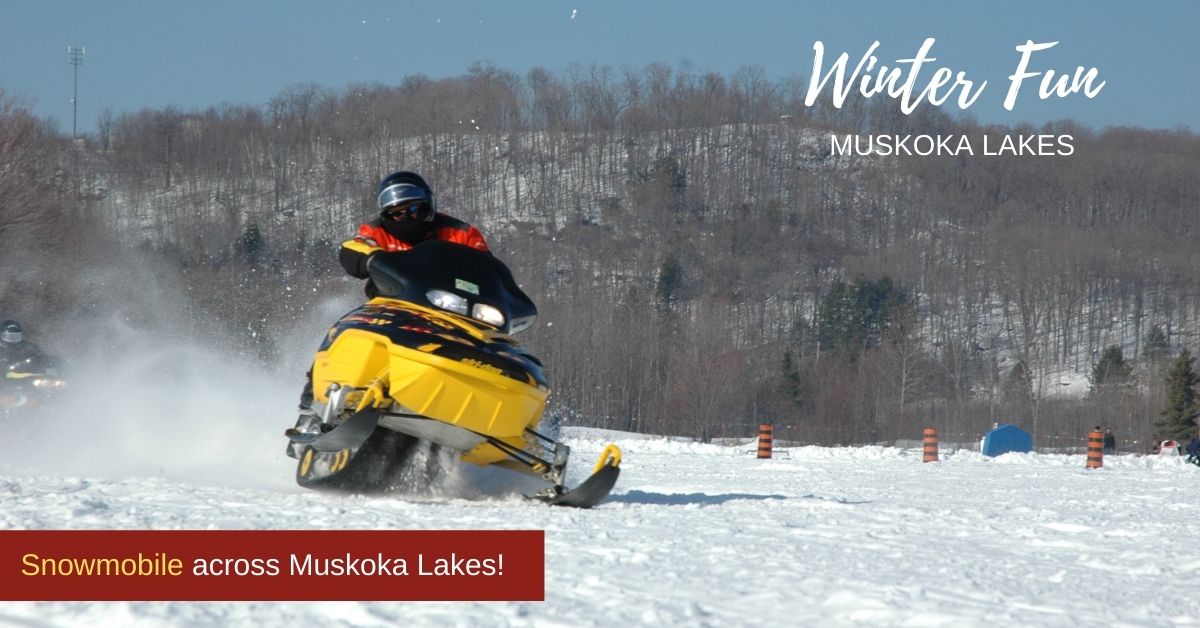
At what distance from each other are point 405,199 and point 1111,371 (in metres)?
82.1

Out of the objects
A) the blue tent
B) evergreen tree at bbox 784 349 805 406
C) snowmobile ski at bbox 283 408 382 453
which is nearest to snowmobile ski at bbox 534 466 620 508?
snowmobile ski at bbox 283 408 382 453

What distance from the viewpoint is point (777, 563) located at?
4.88 meters

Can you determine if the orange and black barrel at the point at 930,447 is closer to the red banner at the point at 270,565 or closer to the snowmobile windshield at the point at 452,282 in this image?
the snowmobile windshield at the point at 452,282

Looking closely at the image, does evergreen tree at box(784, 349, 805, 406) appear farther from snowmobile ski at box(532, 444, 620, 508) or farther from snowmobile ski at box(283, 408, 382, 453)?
snowmobile ski at box(283, 408, 382, 453)

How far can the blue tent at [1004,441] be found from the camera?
94.5 ft

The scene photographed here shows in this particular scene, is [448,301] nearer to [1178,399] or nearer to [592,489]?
[592,489]

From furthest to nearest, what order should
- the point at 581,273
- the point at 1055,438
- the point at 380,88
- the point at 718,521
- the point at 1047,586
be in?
the point at 380,88 < the point at 581,273 < the point at 1055,438 < the point at 718,521 < the point at 1047,586

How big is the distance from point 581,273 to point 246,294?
50.2 m

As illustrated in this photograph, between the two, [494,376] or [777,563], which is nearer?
[777,563]

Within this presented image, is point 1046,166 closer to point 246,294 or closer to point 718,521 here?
point 246,294

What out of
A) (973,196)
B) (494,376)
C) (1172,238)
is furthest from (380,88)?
(494,376)

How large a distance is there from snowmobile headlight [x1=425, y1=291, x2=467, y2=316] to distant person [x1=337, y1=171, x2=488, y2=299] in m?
0.63

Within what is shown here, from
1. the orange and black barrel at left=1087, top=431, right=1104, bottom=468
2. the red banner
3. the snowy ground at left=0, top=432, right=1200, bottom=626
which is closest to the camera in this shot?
the snowy ground at left=0, top=432, right=1200, bottom=626

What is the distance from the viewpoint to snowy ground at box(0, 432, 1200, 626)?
3729mm
